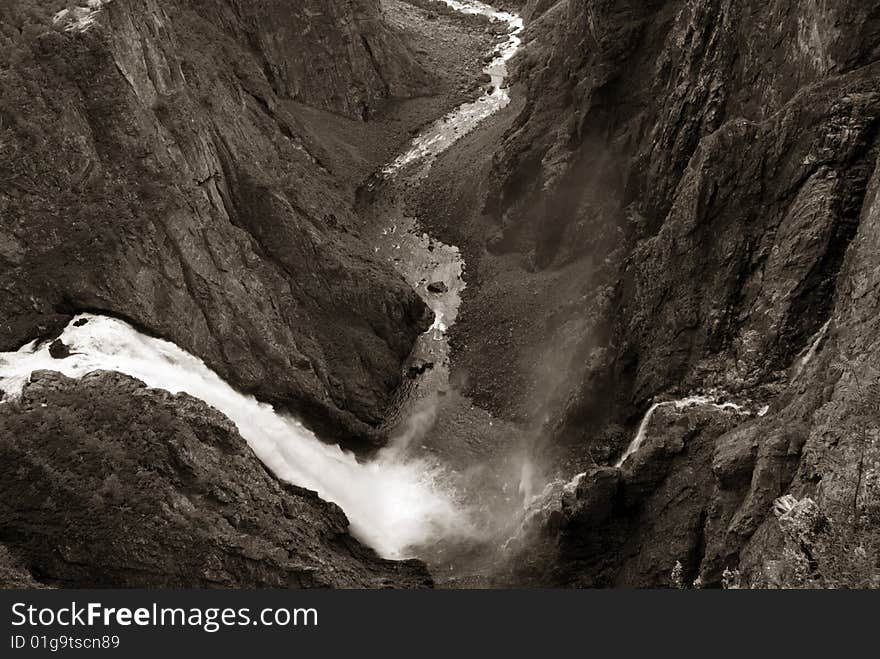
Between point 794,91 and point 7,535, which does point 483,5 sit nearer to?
point 794,91

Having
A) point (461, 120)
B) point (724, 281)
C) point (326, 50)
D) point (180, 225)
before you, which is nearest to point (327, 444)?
point (180, 225)

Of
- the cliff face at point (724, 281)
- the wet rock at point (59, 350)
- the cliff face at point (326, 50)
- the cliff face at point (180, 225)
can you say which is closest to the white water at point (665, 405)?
the cliff face at point (724, 281)

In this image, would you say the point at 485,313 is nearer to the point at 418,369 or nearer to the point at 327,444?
the point at 418,369

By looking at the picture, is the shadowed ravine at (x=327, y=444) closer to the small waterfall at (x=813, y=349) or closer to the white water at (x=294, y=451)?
the white water at (x=294, y=451)

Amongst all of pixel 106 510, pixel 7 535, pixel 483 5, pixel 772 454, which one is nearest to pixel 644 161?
pixel 772 454

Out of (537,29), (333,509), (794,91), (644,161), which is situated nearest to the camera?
(794,91)

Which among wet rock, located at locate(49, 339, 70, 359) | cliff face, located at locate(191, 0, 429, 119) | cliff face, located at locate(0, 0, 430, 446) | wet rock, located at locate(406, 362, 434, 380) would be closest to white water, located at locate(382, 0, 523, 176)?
cliff face, located at locate(191, 0, 429, 119)

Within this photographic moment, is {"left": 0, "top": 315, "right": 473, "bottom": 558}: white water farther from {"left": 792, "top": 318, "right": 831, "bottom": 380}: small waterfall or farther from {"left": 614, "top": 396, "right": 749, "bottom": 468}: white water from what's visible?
{"left": 792, "top": 318, "right": 831, "bottom": 380}: small waterfall
